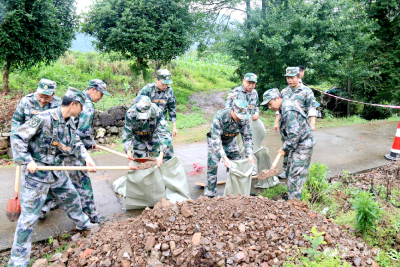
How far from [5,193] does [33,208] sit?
2159 millimetres

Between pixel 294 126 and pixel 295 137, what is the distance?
0.16 metres

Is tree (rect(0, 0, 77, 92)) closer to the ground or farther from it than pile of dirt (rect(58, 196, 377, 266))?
farther from it

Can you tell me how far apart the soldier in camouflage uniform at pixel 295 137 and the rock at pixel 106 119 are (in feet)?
16.5

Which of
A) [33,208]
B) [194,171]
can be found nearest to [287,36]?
[194,171]

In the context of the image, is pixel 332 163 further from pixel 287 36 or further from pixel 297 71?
pixel 287 36

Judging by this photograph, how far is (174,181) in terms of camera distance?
14.4ft

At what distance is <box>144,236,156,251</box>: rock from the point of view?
9.54 ft

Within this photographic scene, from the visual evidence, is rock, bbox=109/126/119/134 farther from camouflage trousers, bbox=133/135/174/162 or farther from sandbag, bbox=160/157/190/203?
sandbag, bbox=160/157/190/203

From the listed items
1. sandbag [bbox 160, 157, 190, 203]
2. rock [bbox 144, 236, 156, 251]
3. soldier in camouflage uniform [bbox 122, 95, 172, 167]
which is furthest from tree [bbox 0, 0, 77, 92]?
rock [bbox 144, 236, 156, 251]

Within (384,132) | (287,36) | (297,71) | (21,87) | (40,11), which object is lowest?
(384,132)

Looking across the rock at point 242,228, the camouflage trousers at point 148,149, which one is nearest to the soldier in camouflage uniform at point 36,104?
the camouflage trousers at point 148,149

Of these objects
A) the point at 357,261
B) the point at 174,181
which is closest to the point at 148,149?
the point at 174,181

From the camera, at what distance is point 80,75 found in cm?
1099

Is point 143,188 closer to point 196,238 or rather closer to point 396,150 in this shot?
point 196,238
